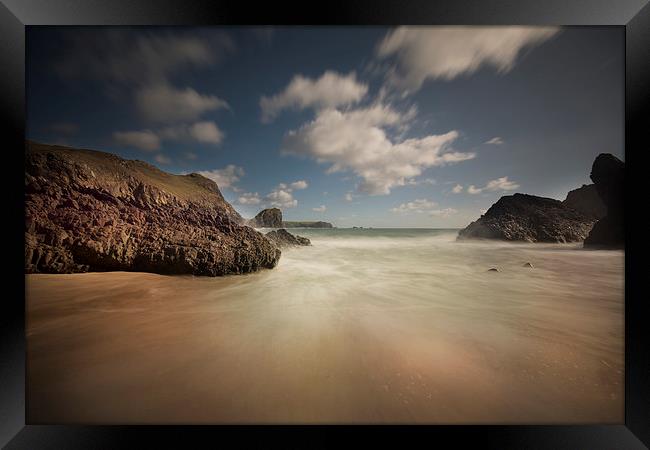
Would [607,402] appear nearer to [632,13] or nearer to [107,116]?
[632,13]

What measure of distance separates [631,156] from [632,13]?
121cm

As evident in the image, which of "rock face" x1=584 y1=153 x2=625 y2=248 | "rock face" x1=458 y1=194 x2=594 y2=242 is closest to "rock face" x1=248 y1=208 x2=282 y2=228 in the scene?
"rock face" x1=458 y1=194 x2=594 y2=242

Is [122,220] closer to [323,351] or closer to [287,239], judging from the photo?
[323,351]

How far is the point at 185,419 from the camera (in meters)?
1.37

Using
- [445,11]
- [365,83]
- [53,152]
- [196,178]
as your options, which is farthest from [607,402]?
[53,152]

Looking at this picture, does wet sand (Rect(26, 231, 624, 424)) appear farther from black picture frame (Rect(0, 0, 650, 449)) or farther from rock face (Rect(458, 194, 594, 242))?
rock face (Rect(458, 194, 594, 242))

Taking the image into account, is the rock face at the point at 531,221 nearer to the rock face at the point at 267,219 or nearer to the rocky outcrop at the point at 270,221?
the rocky outcrop at the point at 270,221

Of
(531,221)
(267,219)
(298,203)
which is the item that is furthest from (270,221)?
(531,221)

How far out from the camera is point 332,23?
1630 millimetres

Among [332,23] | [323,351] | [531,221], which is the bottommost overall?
[323,351]

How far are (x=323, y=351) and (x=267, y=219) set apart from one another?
8.88 ft

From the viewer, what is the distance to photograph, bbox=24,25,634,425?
1479 millimetres

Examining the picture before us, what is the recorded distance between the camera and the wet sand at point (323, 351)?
139 centimetres

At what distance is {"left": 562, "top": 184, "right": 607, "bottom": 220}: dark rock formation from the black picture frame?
3.81ft
